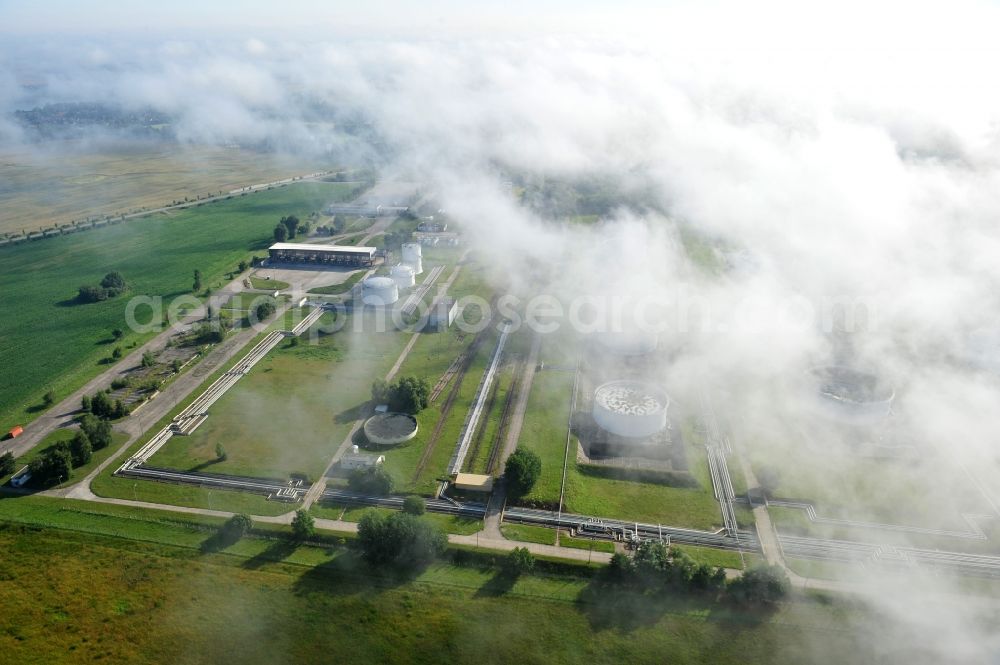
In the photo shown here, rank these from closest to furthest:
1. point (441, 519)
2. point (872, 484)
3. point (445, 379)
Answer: point (441, 519) < point (872, 484) < point (445, 379)

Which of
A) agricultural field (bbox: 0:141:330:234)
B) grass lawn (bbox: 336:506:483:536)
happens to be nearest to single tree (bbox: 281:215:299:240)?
agricultural field (bbox: 0:141:330:234)

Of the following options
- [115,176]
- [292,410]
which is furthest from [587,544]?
[115,176]

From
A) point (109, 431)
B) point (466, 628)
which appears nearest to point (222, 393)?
point (109, 431)

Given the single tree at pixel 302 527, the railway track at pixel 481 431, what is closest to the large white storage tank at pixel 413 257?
the railway track at pixel 481 431

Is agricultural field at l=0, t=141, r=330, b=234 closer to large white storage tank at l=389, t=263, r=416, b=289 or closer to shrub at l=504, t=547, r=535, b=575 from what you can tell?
large white storage tank at l=389, t=263, r=416, b=289

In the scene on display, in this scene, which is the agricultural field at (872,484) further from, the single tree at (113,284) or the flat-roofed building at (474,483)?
the single tree at (113,284)

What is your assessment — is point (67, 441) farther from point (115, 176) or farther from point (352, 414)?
point (115, 176)
